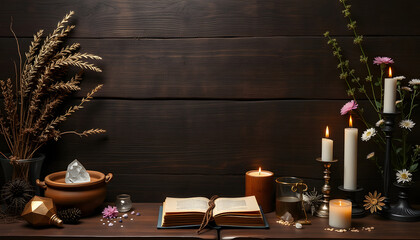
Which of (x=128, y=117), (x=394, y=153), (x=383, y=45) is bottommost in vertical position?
(x=394, y=153)

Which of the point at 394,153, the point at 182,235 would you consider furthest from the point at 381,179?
the point at 182,235

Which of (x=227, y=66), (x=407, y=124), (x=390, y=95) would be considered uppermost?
(x=227, y=66)

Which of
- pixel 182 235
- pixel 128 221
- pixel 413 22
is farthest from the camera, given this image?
pixel 413 22

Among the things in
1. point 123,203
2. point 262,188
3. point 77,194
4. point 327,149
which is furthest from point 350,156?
point 77,194

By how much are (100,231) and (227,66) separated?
72cm

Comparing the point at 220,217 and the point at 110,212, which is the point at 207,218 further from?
the point at 110,212

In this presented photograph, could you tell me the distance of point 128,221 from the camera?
4.74 ft

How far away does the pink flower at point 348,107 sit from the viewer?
5.05 feet

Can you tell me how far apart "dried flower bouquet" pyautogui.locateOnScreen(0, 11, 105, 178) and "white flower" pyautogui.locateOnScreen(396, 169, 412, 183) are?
3.46 feet

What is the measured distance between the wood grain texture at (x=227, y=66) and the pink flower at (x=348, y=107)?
51 millimetres

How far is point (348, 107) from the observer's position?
154cm

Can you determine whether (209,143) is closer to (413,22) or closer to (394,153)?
(394,153)

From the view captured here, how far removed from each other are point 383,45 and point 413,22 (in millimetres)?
132

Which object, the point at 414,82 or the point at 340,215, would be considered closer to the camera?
the point at 340,215
